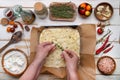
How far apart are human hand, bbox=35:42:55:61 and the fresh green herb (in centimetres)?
17

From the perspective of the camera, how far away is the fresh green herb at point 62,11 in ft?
6.51

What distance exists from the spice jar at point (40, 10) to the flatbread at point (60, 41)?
0.10m

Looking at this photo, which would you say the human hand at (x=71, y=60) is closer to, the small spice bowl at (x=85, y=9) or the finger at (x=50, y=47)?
the finger at (x=50, y=47)

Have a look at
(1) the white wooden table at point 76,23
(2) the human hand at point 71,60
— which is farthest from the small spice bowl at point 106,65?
(2) the human hand at point 71,60

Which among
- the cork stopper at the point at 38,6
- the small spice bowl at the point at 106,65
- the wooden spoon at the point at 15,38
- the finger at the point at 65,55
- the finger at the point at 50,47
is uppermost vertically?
the cork stopper at the point at 38,6

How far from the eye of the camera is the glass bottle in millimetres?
1977

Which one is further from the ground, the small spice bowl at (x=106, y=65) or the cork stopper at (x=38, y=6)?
the cork stopper at (x=38, y=6)

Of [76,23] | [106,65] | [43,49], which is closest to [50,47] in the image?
[43,49]

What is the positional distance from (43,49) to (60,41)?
106mm

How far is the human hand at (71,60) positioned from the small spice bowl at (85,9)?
0.23 metres

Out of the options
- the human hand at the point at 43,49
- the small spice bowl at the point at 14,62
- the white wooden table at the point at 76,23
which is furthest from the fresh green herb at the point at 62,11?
the small spice bowl at the point at 14,62

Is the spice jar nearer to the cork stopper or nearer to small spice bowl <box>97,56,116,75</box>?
the cork stopper

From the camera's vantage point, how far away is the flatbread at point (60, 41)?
6.46 ft

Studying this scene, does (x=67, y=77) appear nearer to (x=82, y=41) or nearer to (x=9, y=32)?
(x=82, y=41)
